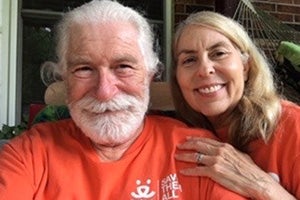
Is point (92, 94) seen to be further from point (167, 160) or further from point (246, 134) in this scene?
point (246, 134)

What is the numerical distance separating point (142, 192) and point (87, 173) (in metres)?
0.19

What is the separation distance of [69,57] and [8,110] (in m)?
2.33

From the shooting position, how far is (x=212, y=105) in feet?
6.21

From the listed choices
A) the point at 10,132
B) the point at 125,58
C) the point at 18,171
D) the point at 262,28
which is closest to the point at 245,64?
the point at 125,58

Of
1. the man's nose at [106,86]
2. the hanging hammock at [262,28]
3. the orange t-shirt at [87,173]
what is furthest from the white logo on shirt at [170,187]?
the hanging hammock at [262,28]

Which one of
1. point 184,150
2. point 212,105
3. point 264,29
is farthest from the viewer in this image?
point 264,29

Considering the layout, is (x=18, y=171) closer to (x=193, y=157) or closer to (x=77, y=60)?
(x=77, y=60)

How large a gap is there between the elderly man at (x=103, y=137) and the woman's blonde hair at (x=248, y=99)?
21 cm

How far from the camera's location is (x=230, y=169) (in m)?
1.66

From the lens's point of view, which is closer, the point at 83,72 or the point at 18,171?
the point at 18,171

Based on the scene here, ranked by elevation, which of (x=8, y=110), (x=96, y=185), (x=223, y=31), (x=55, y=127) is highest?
(x=223, y=31)

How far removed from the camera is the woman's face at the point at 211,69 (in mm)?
1848

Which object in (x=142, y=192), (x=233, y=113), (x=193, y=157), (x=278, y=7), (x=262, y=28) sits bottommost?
(x=142, y=192)

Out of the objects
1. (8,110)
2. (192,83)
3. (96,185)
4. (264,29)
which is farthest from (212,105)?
(8,110)
